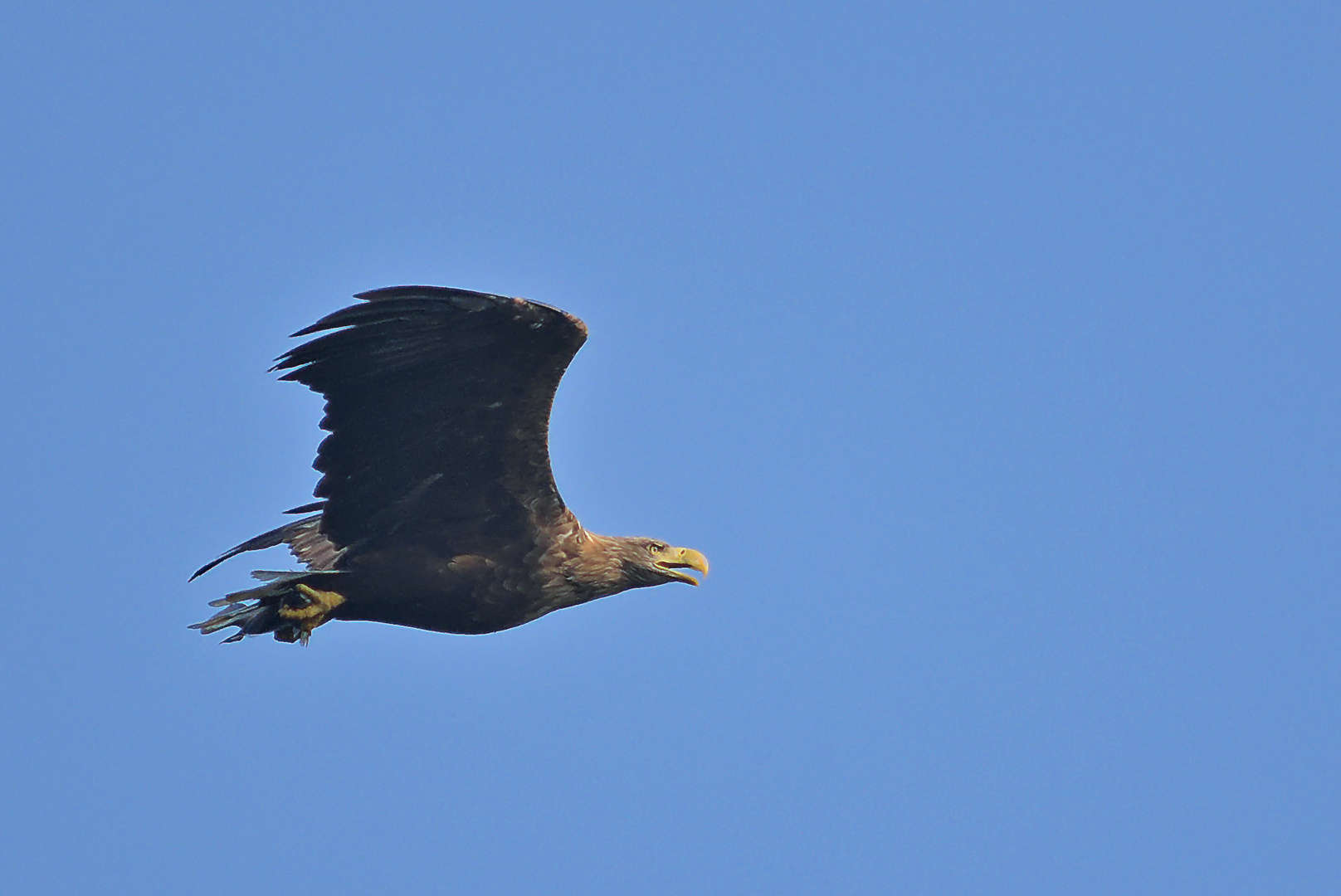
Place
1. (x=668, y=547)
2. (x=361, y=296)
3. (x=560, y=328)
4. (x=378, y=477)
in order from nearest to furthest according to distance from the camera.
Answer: (x=361, y=296)
(x=560, y=328)
(x=378, y=477)
(x=668, y=547)

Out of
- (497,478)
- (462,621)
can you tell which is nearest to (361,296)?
(497,478)

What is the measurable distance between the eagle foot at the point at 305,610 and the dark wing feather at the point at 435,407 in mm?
359

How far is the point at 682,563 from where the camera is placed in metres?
11.6

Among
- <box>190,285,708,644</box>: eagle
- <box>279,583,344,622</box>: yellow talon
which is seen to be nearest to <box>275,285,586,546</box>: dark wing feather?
<box>190,285,708,644</box>: eagle

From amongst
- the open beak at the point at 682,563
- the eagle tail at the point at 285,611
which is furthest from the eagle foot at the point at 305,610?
the open beak at the point at 682,563

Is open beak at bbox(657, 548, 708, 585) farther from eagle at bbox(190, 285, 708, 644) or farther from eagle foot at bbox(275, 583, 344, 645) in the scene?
eagle foot at bbox(275, 583, 344, 645)

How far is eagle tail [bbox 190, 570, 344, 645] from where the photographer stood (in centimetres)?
1044

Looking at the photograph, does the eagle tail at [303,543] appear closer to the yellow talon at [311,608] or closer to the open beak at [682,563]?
the yellow talon at [311,608]

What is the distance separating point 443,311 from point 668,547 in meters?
2.73

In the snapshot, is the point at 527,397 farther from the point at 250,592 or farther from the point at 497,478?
the point at 250,592

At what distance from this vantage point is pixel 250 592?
10.2m

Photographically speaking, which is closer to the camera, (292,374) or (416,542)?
(292,374)

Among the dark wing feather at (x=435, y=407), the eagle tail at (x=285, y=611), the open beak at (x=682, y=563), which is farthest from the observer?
the open beak at (x=682, y=563)

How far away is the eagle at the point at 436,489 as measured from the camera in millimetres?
9641
